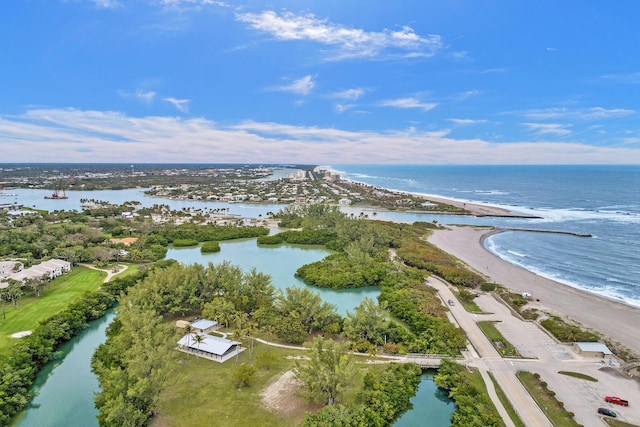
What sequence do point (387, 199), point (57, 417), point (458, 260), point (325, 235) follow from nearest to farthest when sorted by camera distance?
point (57, 417) < point (458, 260) < point (325, 235) < point (387, 199)

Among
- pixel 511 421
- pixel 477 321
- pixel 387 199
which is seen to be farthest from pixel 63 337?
pixel 387 199

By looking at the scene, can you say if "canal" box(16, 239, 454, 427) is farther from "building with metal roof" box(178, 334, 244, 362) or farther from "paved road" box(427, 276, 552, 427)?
"building with metal roof" box(178, 334, 244, 362)

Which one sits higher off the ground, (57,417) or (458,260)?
(458,260)

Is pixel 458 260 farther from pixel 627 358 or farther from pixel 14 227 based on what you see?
pixel 14 227

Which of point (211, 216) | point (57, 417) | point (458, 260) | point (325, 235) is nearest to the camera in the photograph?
point (57, 417)

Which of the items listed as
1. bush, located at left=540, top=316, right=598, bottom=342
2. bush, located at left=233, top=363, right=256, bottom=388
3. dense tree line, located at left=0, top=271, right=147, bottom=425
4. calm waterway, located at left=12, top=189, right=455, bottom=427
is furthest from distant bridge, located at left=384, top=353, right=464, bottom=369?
dense tree line, located at left=0, top=271, right=147, bottom=425
